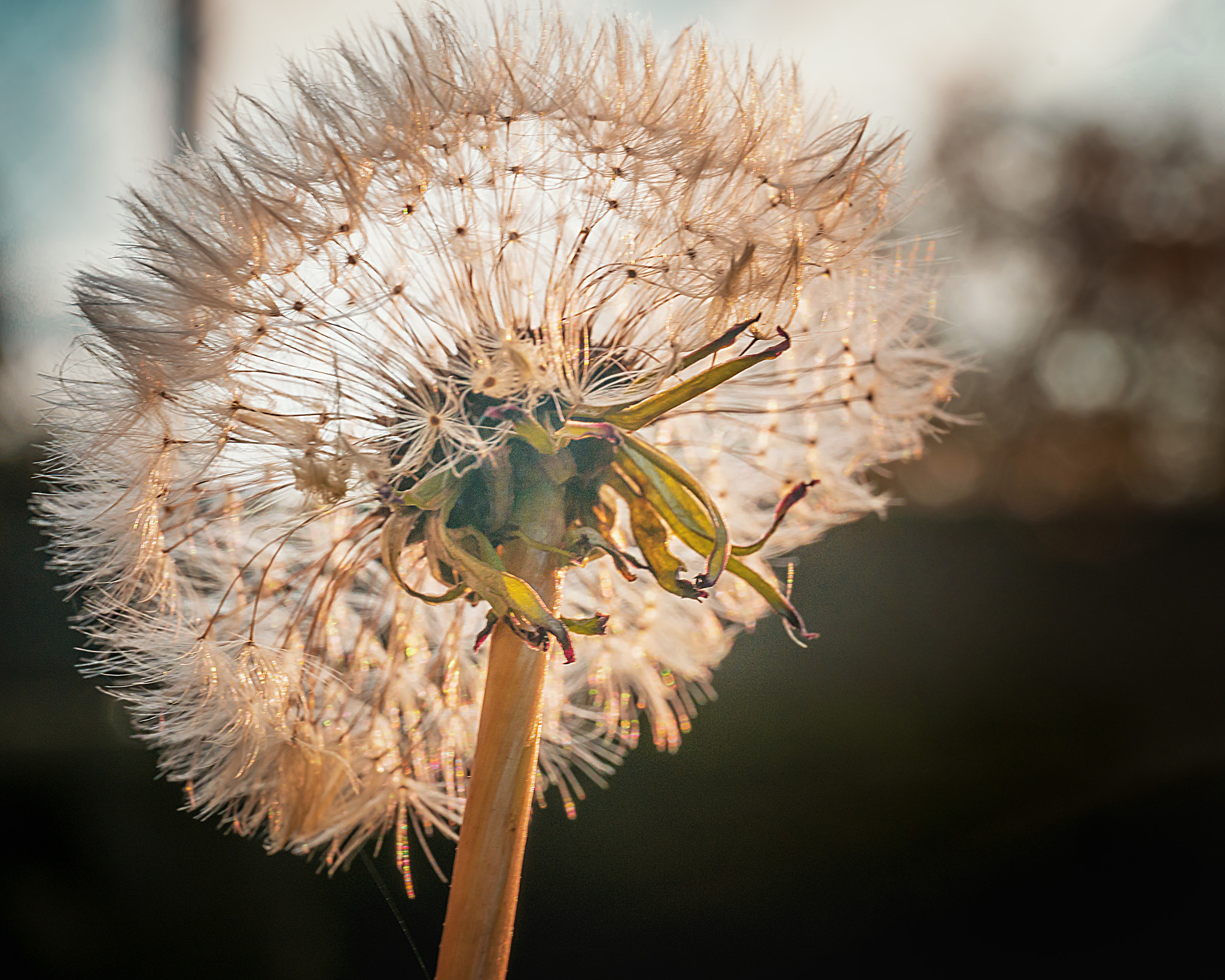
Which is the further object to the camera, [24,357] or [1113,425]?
[1113,425]

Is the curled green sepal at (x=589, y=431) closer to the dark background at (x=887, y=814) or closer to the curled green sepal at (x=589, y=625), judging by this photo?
the curled green sepal at (x=589, y=625)

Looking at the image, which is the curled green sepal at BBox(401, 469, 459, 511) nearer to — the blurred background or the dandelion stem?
the dandelion stem

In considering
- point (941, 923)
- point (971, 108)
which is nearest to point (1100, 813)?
point (941, 923)

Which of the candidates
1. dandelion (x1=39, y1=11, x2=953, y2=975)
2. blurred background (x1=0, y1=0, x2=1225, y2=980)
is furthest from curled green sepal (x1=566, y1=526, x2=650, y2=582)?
blurred background (x1=0, y1=0, x2=1225, y2=980)

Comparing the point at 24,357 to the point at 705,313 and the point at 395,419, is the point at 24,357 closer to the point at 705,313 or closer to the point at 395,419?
the point at 395,419

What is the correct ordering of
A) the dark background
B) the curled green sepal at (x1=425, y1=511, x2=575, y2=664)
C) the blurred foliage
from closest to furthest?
the curled green sepal at (x1=425, y1=511, x2=575, y2=664) → the dark background → the blurred foliage

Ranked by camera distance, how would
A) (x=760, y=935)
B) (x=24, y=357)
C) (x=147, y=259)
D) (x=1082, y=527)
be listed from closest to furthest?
(x=147, y=259)
(x=24, y=357)
(x=760, y=935)
(x=1082, y=527)

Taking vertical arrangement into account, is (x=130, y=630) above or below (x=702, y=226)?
below

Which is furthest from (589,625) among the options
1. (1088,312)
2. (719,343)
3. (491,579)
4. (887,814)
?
(1088,312)
